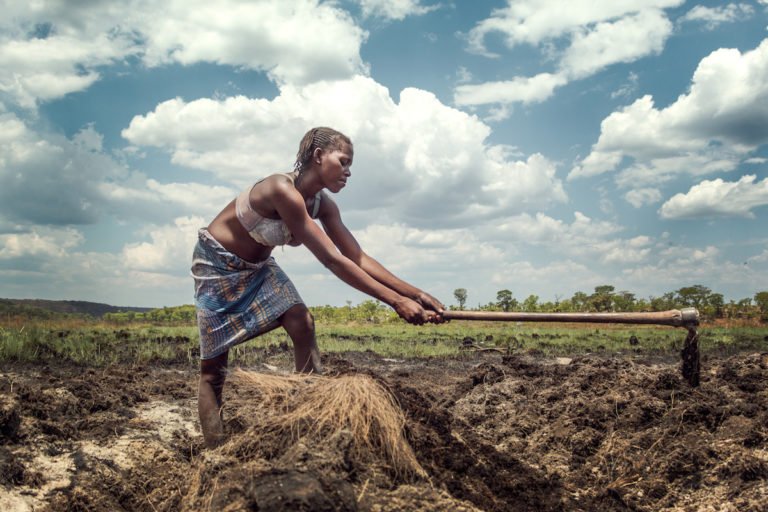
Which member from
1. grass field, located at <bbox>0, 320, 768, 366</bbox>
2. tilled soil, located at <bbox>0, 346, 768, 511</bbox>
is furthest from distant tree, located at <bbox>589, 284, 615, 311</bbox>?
tilled soil, located at <bbox>0, 346, 768, 511</bbox>

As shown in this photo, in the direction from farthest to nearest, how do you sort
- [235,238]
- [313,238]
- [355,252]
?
[355,252] → [235,238] → [313,238]

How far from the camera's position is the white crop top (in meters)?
3.06

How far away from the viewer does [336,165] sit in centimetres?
296

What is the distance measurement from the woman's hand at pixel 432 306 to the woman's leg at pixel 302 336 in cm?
60

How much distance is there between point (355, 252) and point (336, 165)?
0.60 m

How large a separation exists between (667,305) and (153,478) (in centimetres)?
2873

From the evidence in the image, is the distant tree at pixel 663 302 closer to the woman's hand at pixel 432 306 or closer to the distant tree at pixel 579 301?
the distant tree at pixel 579 301

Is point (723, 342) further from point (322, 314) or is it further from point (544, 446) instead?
point (322, 314)

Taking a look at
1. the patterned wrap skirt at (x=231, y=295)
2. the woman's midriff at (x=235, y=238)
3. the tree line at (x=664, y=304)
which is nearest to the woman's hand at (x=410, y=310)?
the patterned wrap skirt at (x=231, y=295)

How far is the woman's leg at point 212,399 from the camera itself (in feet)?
10.2

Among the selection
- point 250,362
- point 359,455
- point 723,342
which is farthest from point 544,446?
point 723,342

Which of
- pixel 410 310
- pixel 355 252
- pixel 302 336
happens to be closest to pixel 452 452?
pixel 410 310

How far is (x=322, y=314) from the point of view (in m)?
32.4

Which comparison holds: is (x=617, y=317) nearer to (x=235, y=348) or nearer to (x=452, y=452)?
(x=452, y=452)
